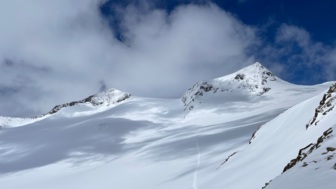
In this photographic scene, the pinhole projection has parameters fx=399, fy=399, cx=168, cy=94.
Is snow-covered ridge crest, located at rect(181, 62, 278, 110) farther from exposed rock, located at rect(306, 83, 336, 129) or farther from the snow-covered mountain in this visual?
Answer: exposed rock, located at rect(306, 83, 336, 129)

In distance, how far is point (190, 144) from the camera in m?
54.3

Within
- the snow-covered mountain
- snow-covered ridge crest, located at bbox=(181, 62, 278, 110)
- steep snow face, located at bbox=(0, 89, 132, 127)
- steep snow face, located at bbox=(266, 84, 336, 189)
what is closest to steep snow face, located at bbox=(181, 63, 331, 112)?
snow-covered ridge crest, located at bbox=(181, 62, 278, 110)

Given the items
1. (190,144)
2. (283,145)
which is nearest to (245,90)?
(190,144)

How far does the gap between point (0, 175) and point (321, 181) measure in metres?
59.5

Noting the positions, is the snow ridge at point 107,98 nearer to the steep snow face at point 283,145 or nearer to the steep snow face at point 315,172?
the steep snow face at point 283,145

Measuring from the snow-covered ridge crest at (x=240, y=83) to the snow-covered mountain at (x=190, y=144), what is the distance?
0.38m

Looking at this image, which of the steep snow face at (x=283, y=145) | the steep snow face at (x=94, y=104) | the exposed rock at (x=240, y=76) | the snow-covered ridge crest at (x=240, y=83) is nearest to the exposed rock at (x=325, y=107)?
the steep snow face at (x=283, y=145)

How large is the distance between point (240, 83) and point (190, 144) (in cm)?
9565

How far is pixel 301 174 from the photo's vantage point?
9672mm

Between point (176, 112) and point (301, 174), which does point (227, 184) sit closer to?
point (301, 174)

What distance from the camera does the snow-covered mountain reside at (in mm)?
17562

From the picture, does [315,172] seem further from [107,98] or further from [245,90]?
[107,98]

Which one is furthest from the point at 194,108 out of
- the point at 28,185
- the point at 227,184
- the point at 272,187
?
the point at 272,187

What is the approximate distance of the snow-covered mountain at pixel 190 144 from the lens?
17562mm
